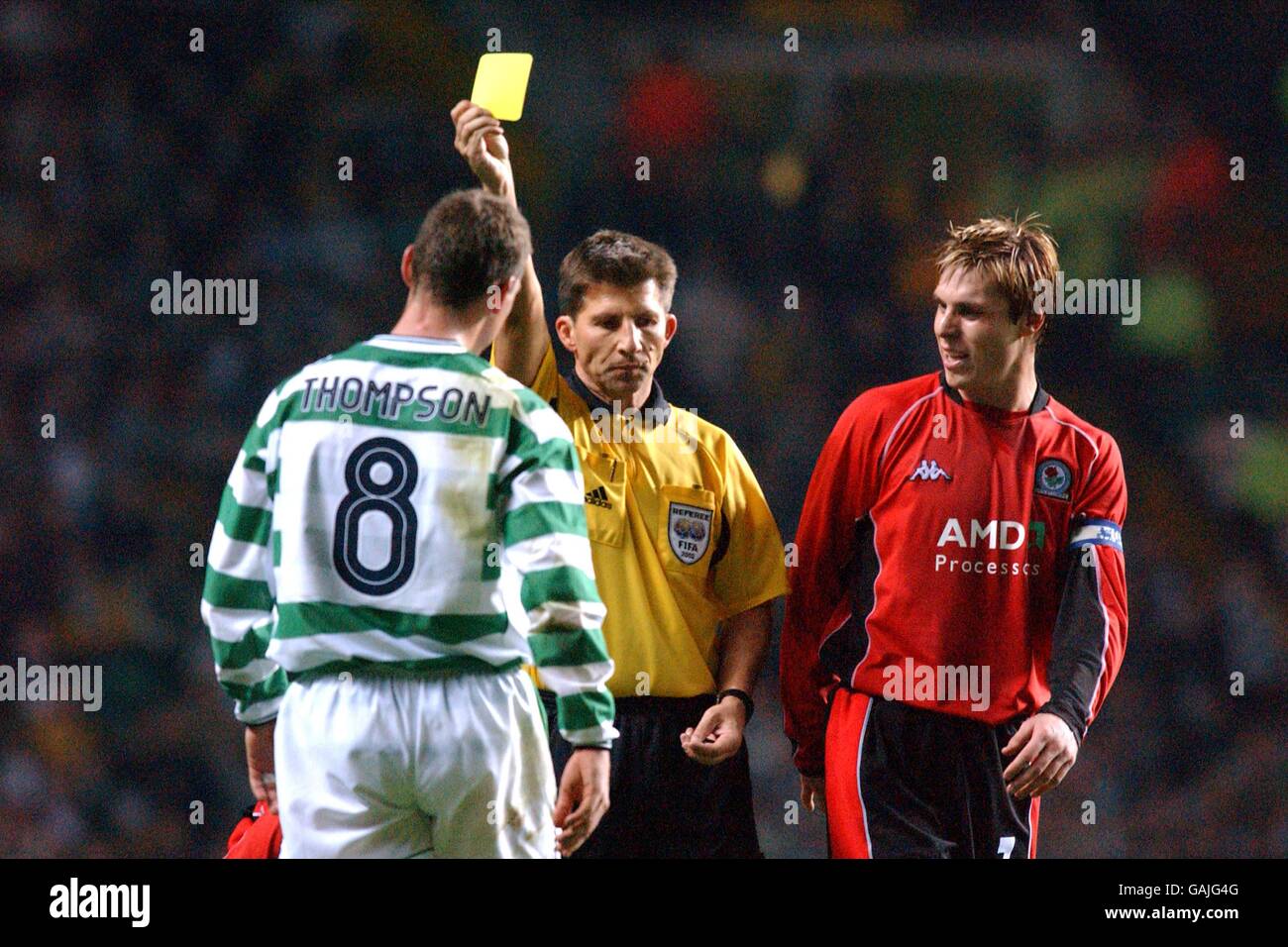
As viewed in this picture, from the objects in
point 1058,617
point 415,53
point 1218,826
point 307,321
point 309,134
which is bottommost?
point 1218,826

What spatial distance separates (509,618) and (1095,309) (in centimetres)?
415

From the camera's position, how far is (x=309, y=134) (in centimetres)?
679

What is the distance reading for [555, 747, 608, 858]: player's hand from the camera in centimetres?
281

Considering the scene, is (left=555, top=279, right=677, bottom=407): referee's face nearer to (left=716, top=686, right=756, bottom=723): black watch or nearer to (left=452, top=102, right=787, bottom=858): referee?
(left=452, top=102, right=787, bottom=858): referee

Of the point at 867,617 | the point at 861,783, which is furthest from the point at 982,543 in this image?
the point at 861,783

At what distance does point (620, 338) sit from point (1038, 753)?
1.33 metres

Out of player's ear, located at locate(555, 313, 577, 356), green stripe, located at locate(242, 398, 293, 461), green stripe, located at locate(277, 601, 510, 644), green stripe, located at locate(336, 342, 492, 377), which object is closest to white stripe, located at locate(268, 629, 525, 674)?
green stripe, located at locate(277, 601, 510, 644)

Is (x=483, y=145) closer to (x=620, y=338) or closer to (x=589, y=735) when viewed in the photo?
(x=620, y=338)

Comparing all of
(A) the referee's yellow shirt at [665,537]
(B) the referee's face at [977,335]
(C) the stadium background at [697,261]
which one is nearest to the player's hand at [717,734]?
(A) the referee's yellow shirt at [665,537]

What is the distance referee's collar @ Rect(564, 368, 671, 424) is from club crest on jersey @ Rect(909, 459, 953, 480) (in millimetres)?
603

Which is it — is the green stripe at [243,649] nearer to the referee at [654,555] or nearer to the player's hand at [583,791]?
the player's hand at [583,791]

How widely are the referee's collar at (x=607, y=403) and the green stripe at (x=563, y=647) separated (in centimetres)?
91
